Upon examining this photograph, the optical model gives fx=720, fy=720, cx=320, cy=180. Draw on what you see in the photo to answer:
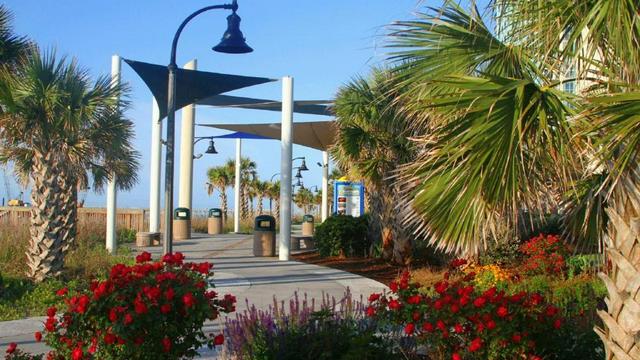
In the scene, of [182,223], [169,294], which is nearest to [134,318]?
[169,294]

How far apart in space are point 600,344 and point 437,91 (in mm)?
2708

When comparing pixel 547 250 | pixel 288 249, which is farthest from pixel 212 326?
pixel 288 249

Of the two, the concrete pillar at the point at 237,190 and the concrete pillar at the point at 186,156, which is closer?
the concrete pillar at the point at 186,156

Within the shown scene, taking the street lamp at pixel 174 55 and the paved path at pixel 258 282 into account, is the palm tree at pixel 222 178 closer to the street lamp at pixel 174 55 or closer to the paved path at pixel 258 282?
the paved path at pixel 258 282

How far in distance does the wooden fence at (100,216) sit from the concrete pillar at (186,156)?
2727mm

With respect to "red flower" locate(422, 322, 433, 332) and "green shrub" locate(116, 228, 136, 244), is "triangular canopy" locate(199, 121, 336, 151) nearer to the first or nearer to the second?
"green shrub" locate(116, 228, 136, 244)

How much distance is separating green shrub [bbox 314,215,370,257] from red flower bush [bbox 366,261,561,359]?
474 inches

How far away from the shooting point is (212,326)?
29.5ft

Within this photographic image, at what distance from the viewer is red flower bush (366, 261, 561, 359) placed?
18.4 feet

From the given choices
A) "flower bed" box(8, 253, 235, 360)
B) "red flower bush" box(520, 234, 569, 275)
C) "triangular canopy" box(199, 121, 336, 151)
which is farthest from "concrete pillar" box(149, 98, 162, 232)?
"flower bed" box(8, 253, 235, 360)

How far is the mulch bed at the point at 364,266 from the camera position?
15062 mm

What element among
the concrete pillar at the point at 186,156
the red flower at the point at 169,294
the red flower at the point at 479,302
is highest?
the concrete pillar at the point at 186,156

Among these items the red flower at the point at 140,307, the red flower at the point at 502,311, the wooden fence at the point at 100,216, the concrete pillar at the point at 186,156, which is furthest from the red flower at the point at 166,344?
the concrete pillar at the point at 186,156

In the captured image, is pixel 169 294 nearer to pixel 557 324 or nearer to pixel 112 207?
pixel 557 324
